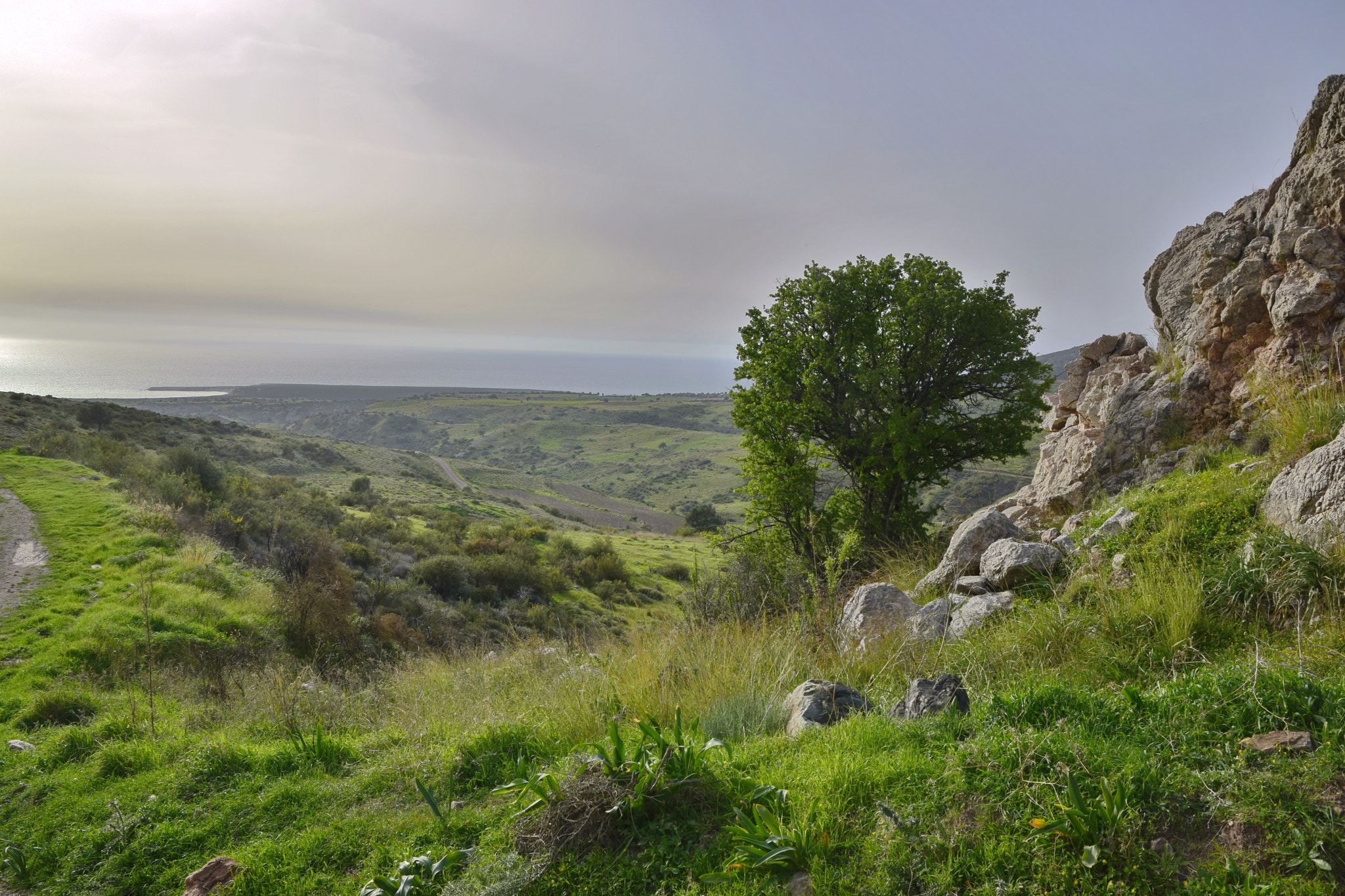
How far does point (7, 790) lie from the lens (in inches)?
206

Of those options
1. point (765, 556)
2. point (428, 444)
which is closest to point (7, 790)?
point (765, 556)

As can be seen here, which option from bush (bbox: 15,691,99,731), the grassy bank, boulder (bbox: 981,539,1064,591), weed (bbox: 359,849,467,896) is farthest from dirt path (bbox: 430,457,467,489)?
weed (bbox: 359,849,467,896)

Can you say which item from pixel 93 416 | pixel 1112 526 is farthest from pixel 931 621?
pixel 93 416

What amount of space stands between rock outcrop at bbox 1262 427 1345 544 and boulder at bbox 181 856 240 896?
790 cm

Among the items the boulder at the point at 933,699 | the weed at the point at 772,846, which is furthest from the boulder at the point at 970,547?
the weed at the point at 772,846

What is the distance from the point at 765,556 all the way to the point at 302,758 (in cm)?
1257

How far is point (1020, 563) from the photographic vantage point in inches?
261

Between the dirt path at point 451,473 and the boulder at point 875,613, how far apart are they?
6190 centimetres

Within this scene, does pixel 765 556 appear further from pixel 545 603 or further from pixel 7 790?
pixel 7 790

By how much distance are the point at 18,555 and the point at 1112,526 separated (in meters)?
19.8

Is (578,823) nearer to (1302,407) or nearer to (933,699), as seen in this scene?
(933,699)

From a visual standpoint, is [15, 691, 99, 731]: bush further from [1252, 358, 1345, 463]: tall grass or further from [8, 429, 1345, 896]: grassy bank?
[1252, 358, 1345, 463]: tall grass

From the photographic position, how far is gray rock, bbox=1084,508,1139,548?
6305mm

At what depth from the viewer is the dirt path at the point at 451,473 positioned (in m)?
69.6
